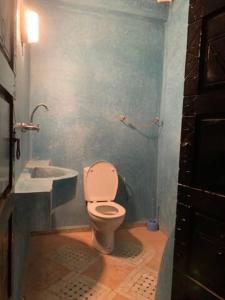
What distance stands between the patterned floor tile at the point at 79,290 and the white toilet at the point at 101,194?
48 centimetres

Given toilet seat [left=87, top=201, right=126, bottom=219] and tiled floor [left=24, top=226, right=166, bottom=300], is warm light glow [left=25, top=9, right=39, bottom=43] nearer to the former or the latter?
toilet seat [left=87, top=201, right=126, bottom=219]

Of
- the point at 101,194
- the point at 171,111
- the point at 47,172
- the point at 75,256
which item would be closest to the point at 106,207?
the point at 101,194

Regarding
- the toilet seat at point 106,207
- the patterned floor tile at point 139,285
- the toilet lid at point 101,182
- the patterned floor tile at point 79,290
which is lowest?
the patterned floor tile at point 139,285

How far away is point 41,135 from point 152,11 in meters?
1.84

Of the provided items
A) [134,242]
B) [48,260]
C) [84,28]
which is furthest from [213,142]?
[84,28]

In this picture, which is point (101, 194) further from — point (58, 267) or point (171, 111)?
point (171, 111)

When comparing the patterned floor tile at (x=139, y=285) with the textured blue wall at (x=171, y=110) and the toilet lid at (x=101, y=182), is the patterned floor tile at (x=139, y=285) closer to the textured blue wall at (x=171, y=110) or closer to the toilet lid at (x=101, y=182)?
the textured blue wall at (x=171, y=110)

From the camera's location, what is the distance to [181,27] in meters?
2.53

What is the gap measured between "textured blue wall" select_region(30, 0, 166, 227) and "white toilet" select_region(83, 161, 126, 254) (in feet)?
0.70

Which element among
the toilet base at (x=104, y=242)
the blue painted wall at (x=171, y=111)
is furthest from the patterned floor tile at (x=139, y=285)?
the blue painted wall at (x=171, y=111)

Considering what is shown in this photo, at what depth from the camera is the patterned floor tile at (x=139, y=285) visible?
5.69 ft

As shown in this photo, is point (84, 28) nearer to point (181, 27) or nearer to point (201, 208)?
point (181, 27)

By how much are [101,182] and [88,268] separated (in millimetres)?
857

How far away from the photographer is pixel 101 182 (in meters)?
2.60
